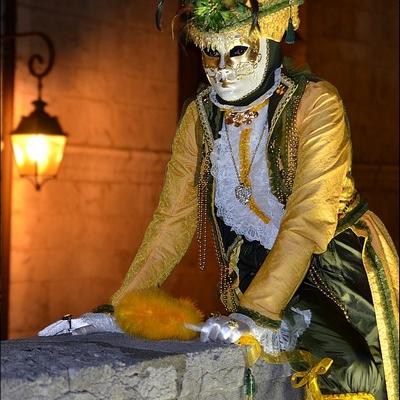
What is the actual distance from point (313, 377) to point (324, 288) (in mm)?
347

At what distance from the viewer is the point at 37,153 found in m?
6.85

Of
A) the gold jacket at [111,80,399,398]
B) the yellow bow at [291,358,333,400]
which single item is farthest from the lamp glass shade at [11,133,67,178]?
the yellow bow at [291,358,333,400]

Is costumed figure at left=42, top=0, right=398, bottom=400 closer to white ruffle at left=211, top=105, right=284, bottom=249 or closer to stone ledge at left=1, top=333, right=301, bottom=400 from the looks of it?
white ruffle at left=211, top=105, right=284, bottom=249

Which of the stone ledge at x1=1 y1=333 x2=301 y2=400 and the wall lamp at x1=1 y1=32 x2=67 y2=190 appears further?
the wall lamp at x1=1 y1=32 x2=67 y2=190

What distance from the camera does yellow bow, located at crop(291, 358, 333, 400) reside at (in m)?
3.29

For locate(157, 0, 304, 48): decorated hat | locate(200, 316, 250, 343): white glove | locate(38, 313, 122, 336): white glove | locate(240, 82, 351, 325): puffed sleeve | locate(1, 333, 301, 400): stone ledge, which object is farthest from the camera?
locate(157, 0, 304, 48): decorated hat

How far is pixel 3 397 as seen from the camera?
2467mm

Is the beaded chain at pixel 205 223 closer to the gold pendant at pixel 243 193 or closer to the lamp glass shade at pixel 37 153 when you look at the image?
the gold pendant at pixel 243 193

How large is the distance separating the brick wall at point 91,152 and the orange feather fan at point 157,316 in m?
4.18

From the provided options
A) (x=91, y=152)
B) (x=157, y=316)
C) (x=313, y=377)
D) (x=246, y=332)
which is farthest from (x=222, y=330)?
(x=91, y=152)

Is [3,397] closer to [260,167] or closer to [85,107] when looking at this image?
[260,167]

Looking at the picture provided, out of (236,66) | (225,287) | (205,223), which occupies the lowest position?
(225,287)

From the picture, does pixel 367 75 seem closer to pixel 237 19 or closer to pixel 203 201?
pixel 203 201

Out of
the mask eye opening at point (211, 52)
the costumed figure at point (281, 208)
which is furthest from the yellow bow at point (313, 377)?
the mask eye opening at point (211, 52)
